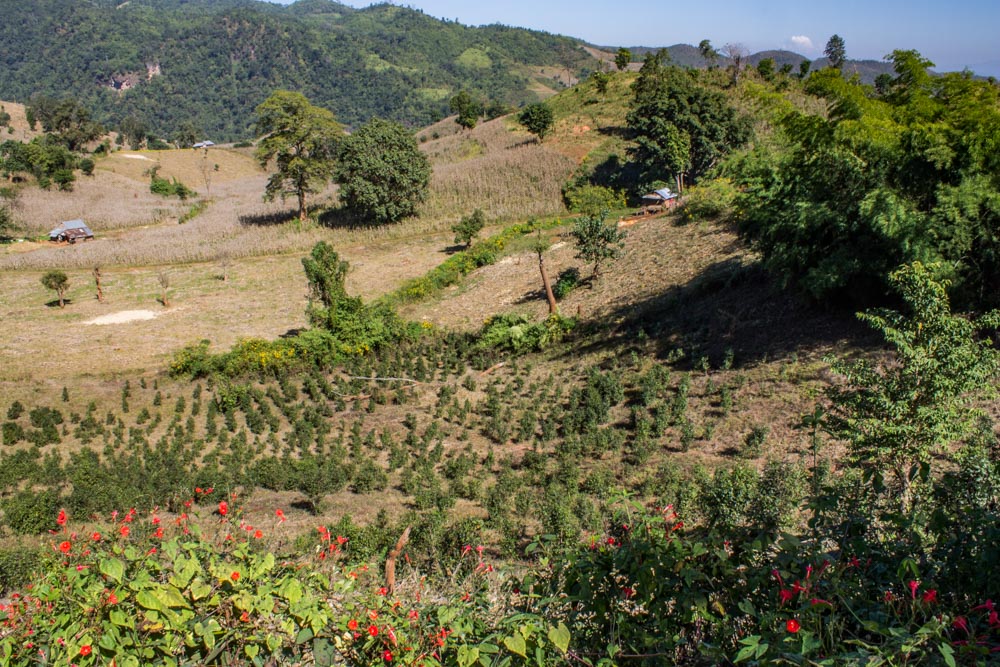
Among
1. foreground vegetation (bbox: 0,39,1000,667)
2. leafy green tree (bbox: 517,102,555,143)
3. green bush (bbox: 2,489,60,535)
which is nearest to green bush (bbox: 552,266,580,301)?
foreground vegetation (bbox: 0,39,1000,667)

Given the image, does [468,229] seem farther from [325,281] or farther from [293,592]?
[293,592]

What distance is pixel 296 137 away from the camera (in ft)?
98.3

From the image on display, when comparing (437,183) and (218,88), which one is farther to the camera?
(218,88)

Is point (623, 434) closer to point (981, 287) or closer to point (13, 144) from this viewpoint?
point (981, 287)

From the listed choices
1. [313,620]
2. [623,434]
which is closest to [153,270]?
[623,434]

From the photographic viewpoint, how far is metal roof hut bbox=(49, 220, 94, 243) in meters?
32.5

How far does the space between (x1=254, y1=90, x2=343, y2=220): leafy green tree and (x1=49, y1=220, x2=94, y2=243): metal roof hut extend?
10.8 metres

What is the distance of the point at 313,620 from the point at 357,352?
11930 millimetres

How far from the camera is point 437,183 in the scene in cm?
3388

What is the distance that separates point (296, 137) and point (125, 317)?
1383cm

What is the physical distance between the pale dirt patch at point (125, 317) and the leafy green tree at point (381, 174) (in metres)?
10.8

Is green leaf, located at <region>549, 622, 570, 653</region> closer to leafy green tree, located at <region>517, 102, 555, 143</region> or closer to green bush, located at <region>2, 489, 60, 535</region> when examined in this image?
green bush, located at <region>2, 489, 60, 535</region>

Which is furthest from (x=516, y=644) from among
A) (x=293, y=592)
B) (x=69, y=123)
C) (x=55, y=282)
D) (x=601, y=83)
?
(x=69, y=123)

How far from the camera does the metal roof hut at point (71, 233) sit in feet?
107
